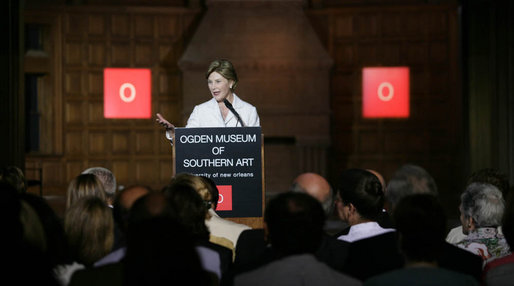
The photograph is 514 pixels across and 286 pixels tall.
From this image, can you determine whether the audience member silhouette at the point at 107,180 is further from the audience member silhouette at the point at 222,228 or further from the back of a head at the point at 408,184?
the back of a head at the point at 408,184

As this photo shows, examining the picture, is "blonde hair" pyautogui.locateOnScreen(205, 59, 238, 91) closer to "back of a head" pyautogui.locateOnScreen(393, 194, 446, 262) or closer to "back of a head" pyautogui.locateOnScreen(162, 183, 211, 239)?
"back of a head" pyautogui.locateOnScreen(162, 183, 211, 239)

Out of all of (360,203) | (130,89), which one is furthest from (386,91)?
(360,203)

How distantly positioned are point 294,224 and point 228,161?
2.45 meters

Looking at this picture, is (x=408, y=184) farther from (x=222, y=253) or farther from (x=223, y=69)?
(x=223, y=69)

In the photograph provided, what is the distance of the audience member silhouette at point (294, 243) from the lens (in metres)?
2.29

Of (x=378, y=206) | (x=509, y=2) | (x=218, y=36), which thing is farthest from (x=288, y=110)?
(x=378, y=206)

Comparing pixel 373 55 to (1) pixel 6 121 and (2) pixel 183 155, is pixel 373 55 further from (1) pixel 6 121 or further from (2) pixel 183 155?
(2) pixel 183 155

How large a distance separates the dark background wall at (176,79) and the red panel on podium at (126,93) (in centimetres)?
57

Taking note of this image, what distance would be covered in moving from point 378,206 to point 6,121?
22.1ft

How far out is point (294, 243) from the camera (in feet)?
7.58

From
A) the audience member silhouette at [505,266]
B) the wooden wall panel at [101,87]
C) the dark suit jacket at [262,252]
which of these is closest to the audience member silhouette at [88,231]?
the dark suit jacket at [262,252]

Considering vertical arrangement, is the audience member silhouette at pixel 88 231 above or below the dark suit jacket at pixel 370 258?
above

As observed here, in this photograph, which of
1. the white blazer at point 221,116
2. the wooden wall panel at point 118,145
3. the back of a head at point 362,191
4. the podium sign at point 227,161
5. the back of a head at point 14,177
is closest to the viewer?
the back of a head at point 362,191

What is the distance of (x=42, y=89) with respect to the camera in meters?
12.7
